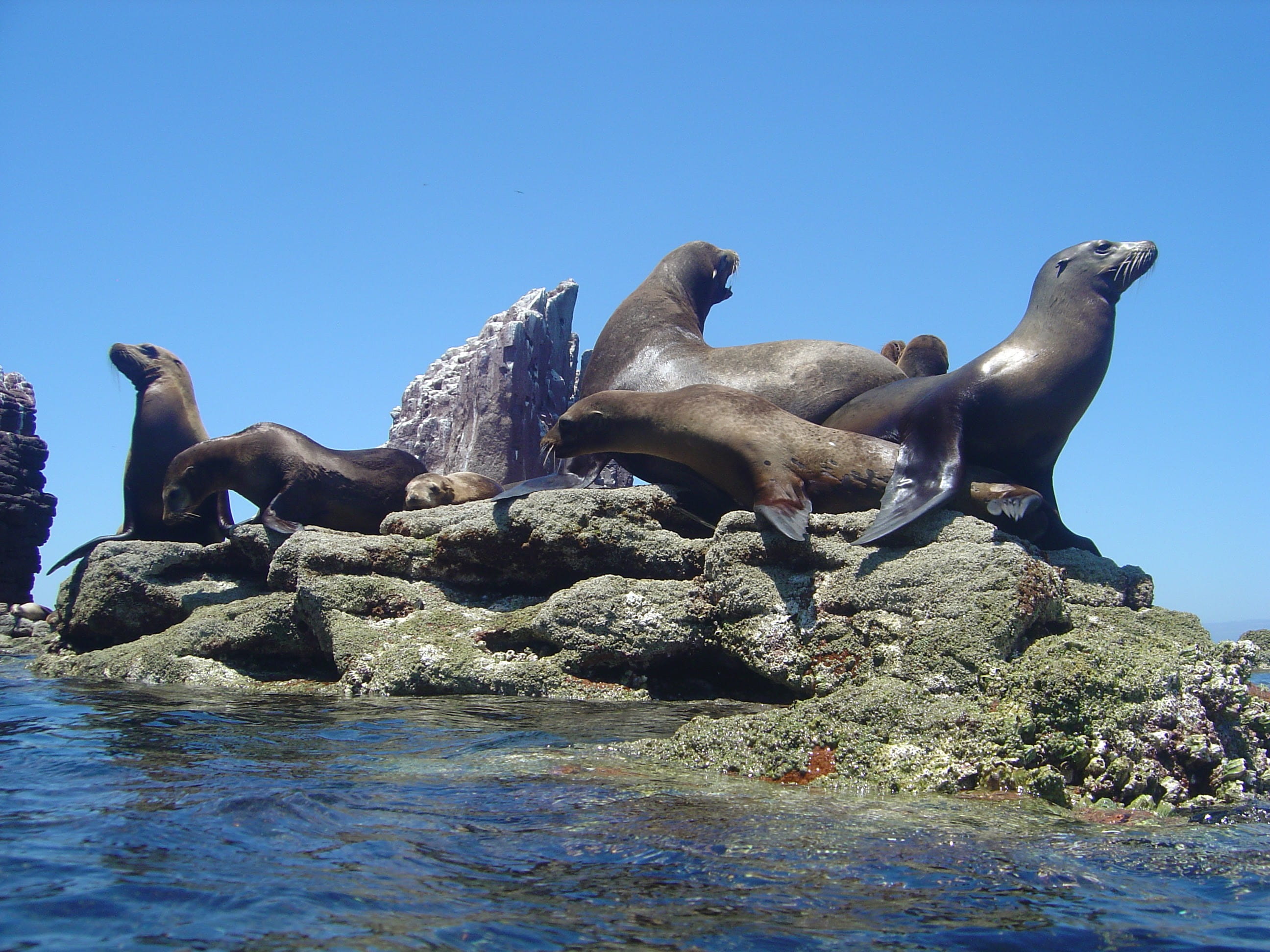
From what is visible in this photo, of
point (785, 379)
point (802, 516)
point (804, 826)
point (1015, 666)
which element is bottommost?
point (804, 826)

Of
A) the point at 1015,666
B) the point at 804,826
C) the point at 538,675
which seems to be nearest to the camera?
the point at 804,826

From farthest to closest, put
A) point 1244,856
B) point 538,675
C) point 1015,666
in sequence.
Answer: point 538,675, point 1015,666, point 1244,856

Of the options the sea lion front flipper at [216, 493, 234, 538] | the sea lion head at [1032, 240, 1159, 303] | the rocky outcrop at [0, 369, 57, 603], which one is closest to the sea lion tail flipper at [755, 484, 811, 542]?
the sea lion head at [1032, 240, 1159, 303]

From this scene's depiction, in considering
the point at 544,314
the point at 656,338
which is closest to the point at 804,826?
the point at 656,338

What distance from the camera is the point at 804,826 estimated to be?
266cm

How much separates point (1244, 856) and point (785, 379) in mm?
6045

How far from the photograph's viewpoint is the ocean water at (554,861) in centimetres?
189

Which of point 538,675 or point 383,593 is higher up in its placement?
point 383,593

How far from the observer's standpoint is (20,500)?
12.3 metres

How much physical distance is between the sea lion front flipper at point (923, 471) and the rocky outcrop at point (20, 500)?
10.9m

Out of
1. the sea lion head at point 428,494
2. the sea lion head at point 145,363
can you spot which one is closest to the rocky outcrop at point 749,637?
the sea lion head at point 428,494

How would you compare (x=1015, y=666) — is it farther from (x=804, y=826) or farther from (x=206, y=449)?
(x=206, y=449)

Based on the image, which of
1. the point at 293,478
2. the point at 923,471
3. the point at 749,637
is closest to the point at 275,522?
the point at 293,478

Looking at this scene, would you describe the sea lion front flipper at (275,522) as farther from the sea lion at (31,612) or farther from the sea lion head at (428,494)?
the sea lion at (31,612)
